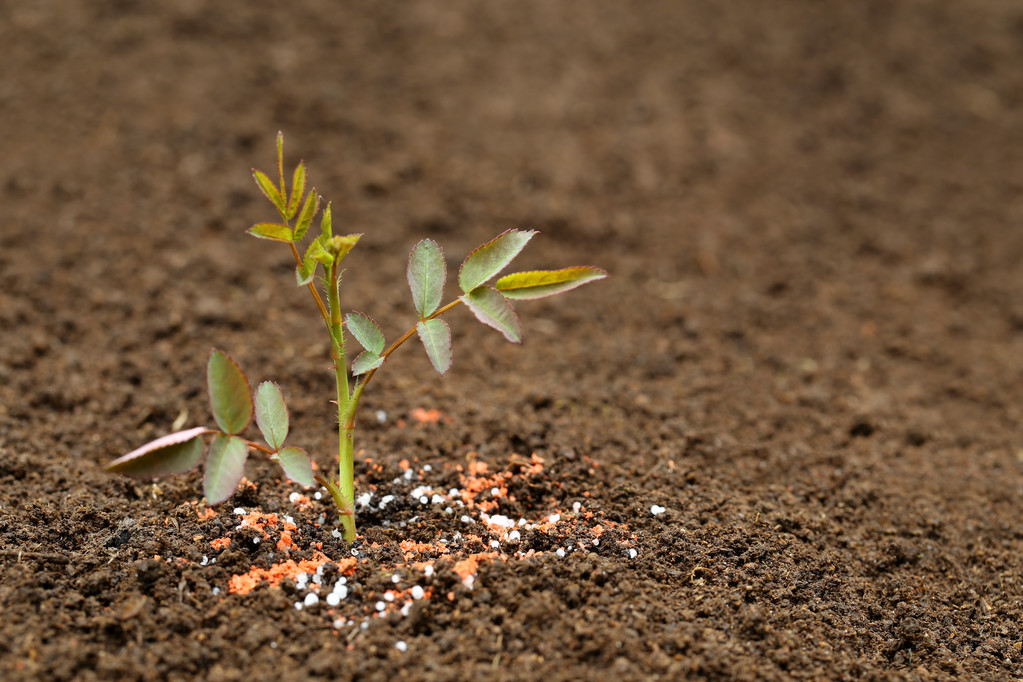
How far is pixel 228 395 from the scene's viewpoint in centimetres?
Answer: 123

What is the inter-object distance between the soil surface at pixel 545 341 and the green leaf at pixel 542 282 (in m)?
0.47

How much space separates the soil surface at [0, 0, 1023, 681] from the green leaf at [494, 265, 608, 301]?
1.54 feet

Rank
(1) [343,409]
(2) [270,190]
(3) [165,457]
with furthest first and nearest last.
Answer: (1) [343,409] → (2) [270,190] → (3) [165,457]

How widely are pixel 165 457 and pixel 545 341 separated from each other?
1430mm

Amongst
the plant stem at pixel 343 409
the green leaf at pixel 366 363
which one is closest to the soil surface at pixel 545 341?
the plant stem at pixel 343 409

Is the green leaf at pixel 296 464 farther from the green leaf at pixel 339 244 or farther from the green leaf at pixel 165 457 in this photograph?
the green leaf at pixel 339 244

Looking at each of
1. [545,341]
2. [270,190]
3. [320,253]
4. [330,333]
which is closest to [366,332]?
[330,333]

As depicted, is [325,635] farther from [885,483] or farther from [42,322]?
[42,322]

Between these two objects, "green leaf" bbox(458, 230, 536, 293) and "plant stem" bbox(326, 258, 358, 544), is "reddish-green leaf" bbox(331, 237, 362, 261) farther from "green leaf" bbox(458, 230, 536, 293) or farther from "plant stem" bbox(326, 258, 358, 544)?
"green leaf" bbox(458, 230, 536, 293)

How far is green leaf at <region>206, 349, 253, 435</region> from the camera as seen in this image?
1.22 meters

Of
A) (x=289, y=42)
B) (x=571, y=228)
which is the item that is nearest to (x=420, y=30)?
(x=289, y=42)

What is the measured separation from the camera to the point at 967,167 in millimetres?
3338

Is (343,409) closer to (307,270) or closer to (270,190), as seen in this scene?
(307,270)

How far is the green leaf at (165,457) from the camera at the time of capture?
1.14 meters
